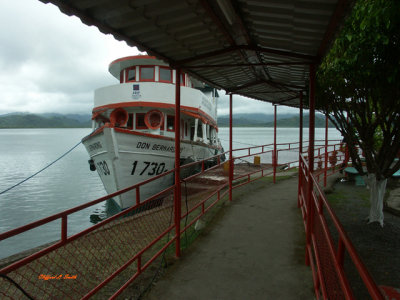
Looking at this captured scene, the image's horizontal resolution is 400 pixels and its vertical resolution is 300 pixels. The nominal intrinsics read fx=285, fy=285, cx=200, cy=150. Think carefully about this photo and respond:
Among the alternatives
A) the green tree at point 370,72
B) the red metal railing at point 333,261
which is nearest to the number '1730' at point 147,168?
the green tree at point 370,72

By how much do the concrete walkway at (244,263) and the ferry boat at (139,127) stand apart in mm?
4619

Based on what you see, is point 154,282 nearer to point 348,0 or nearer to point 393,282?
point 393,282

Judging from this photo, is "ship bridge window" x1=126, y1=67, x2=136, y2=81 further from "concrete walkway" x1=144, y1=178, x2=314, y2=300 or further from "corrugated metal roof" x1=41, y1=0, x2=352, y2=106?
"corrugated metal roof" x1=41, y1=0, x2=352, y2=106

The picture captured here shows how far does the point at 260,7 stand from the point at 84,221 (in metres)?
13.0

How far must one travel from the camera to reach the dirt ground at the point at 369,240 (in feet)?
12.7

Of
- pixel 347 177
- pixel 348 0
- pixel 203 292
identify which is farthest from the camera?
pixel 347 177

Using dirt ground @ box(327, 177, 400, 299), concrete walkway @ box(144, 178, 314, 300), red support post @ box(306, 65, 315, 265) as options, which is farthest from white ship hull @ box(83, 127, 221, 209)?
red support post @ box(306, 65, 315, 265)

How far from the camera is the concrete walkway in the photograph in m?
3.27

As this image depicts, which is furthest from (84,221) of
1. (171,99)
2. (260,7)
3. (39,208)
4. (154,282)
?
(260,7)

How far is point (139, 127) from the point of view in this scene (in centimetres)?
1243

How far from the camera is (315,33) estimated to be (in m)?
2.88

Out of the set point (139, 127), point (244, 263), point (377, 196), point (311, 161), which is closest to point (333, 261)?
point (311, 161)

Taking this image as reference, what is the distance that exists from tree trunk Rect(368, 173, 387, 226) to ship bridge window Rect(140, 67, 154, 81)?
944 cm

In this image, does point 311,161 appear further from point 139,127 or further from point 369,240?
point 139,127
